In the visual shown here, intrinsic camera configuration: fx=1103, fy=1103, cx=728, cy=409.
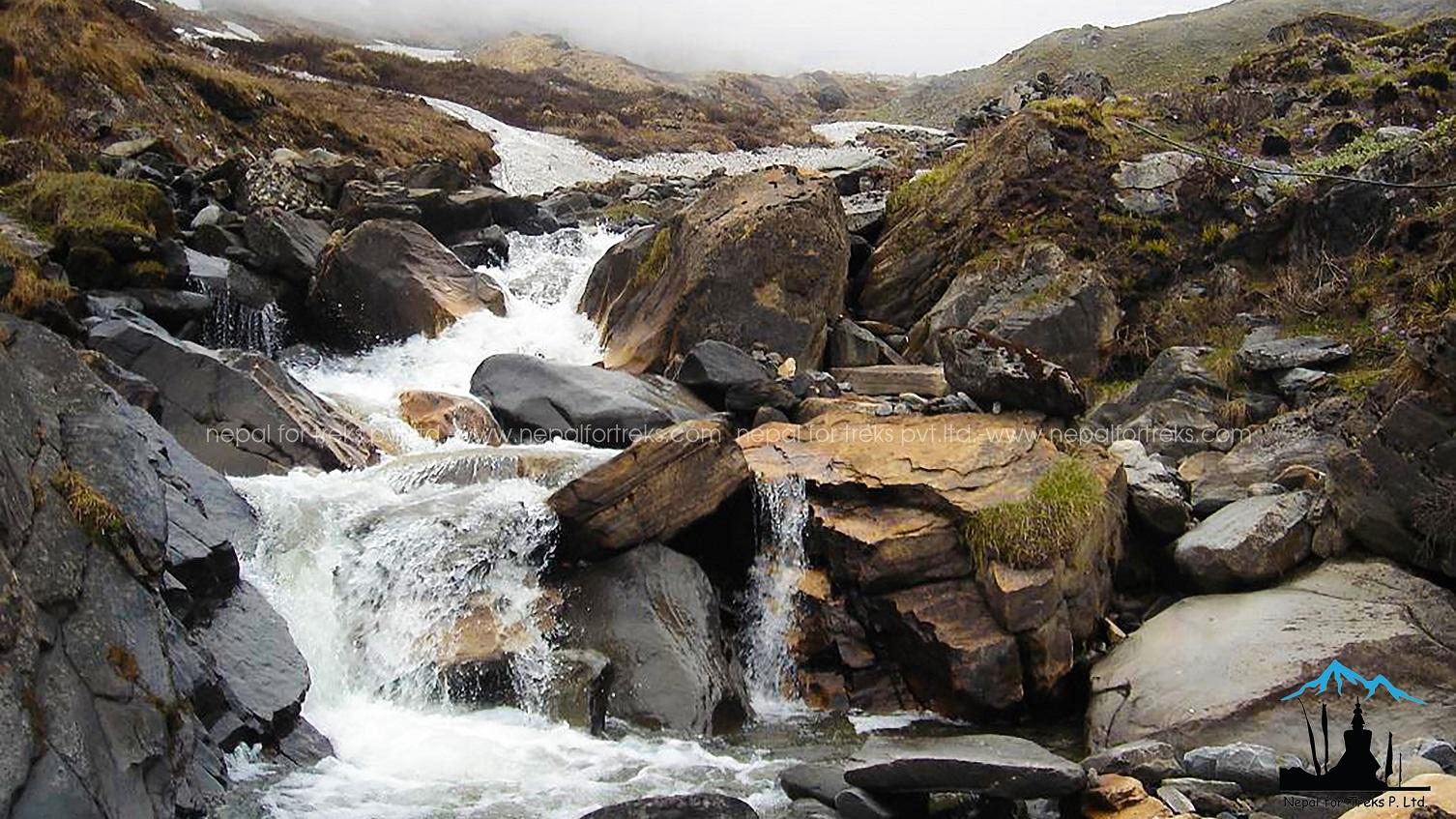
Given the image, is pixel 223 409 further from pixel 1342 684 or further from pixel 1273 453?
pixel 1273 453

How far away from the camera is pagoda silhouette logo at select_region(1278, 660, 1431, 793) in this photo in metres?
7.82

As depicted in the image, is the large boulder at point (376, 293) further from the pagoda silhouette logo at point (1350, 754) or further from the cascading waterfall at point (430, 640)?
the pagoda silhouette logo at point (1350, 754)

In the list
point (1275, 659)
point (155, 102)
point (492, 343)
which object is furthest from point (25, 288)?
point (155, 102)

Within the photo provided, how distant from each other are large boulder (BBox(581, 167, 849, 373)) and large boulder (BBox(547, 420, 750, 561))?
6.17m

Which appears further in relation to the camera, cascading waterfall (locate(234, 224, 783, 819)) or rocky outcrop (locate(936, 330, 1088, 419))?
rocky outcrop (locate(936, 330, 1088, 419))

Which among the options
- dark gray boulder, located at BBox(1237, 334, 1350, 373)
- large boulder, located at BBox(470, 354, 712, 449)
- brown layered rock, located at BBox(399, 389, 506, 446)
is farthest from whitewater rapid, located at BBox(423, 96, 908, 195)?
brown layered rock, located at BBox(399, 389, 506, 446)

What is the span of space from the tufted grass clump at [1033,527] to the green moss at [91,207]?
12.0m

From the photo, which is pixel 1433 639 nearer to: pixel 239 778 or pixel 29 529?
pixel 239 778

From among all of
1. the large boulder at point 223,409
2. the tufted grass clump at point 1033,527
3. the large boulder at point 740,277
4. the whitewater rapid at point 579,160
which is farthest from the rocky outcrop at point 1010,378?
the whitewater rapid at point 579,160

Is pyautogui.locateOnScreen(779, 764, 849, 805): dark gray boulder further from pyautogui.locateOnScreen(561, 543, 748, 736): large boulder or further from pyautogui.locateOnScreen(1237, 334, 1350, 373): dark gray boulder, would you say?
pyautogui.locateOnScreen(1237, 334, 1350, 373): dark gray boulder

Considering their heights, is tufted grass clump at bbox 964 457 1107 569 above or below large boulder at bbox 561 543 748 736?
above

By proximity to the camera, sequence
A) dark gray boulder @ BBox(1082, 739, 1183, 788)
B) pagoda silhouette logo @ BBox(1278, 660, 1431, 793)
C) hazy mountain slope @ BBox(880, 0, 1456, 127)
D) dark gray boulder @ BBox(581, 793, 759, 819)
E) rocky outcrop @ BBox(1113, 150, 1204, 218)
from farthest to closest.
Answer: hazy mountain slope @ BBox(880, 0, 1456, 127) < rocky outcrop @ BBox(1113, 150, 1204, 218) < dark gray boulder @ BBox(1082, 739, 1183, 788) < pagoda silhouette logo @ BBox(1278, 660, 1431, 793) < dark gray boulder @ BBox(581, 793, 759, 819)

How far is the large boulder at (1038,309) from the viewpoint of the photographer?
16.9 meters

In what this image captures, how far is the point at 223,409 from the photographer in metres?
12.4
